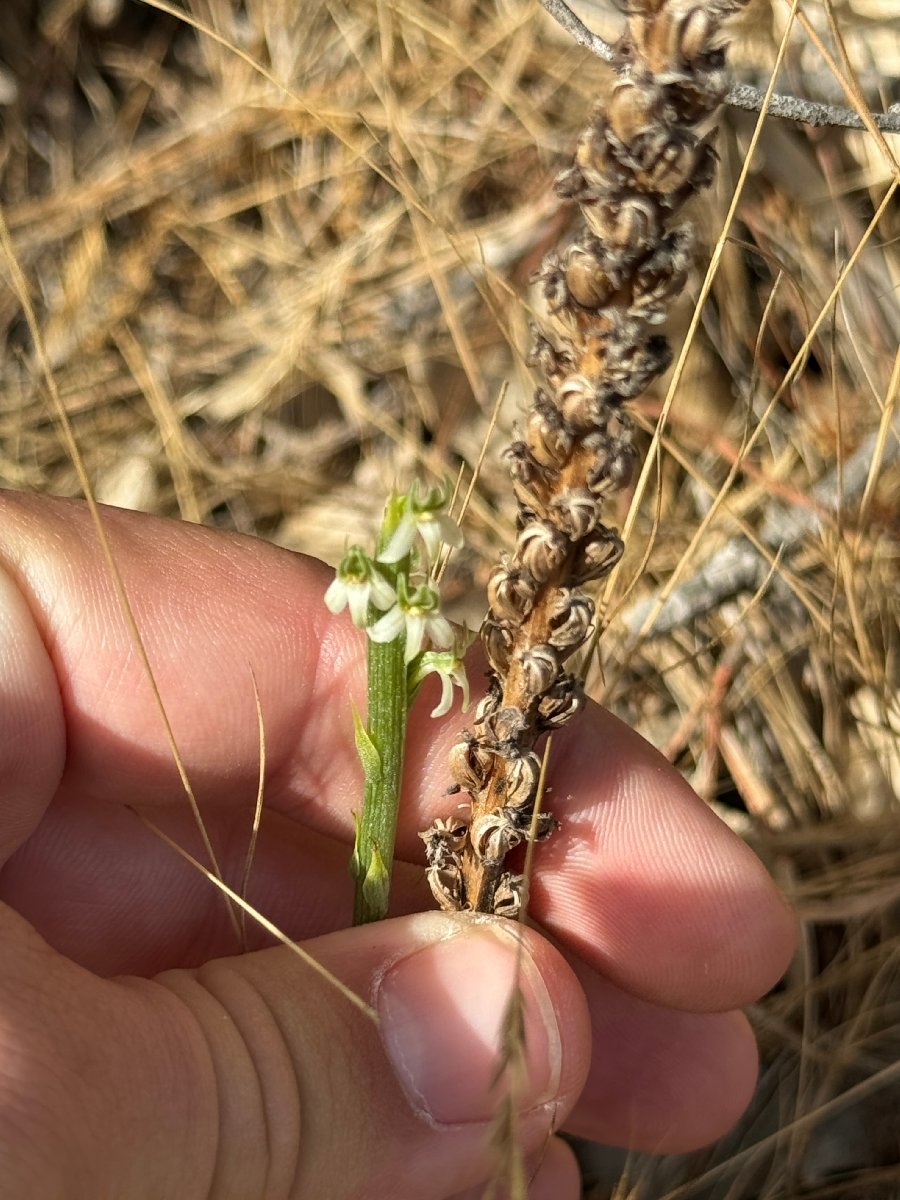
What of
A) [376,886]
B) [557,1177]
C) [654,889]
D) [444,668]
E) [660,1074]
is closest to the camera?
[444,668]

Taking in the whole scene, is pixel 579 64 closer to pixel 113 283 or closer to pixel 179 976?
pixel 113 283

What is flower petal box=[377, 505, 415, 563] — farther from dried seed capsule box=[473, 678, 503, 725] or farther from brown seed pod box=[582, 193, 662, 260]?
brown seed pod box=[582, 193, 662, 260]

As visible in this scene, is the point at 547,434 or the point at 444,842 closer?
the point at 547,434

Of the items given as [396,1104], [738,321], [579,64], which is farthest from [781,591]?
[579,64]

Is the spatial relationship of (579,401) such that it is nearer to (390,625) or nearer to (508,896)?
(390,625)

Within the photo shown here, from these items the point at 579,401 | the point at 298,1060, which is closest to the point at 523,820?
the point at 298,1060

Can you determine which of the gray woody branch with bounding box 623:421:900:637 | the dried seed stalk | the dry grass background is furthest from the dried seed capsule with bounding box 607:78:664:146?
the gray woody branch with bounding box 623:421:900:637
